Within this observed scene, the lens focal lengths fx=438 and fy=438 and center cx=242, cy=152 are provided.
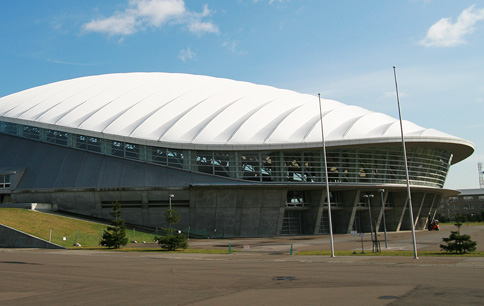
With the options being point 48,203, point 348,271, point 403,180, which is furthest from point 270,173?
point 348,271

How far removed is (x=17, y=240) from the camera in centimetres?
3325

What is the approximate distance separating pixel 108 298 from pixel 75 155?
40124mm

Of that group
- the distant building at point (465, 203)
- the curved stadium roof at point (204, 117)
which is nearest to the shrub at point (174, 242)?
the curved stadium roof at point (204, 117)

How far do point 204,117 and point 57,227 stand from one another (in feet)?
60.9

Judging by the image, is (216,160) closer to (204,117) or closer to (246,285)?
(204,117)

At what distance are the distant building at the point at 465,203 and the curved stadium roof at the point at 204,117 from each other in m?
73.1

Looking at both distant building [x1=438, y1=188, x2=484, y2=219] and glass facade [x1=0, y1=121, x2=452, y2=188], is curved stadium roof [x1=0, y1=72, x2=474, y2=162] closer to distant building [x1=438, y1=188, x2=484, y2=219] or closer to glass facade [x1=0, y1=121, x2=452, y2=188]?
glass facade [x1=0, y1=121, x2=452, y2=188]

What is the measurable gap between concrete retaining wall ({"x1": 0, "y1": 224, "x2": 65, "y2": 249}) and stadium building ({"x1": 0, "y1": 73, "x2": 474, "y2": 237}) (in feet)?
41.0

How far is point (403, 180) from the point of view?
4881 centimetres

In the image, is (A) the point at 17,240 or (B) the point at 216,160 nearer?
(A) the point at 17,240

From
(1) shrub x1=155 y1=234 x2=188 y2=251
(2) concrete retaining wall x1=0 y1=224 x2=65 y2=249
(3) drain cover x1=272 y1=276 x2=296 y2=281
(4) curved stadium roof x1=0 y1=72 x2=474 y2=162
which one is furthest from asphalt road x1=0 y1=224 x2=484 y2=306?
(4) curved stadium roof x1=0 y1=72 x2=474 y2=162

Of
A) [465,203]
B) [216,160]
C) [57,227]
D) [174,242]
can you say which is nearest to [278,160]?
[216,160]

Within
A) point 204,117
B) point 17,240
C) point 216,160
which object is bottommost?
point 17,240

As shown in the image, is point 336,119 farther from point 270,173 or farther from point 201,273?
point 201,273
